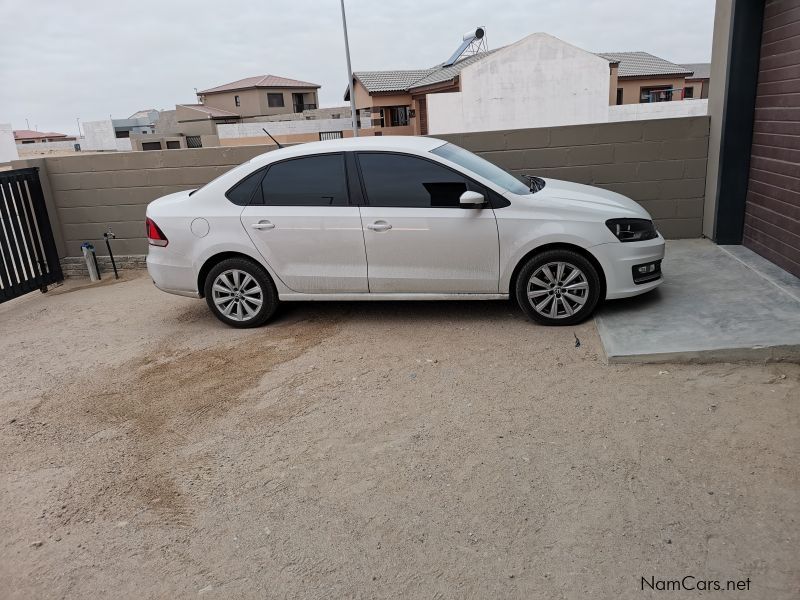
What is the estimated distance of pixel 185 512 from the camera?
352cm

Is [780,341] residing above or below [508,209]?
below

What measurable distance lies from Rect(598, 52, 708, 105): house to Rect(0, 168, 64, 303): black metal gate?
40510 mm

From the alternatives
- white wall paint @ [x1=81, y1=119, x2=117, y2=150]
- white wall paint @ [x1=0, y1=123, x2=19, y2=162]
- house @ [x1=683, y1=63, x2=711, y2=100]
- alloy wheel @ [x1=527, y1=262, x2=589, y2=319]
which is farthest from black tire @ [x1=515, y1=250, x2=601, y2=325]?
white wall paint @ [x1=81, y1=119, x2=117, y2=150]

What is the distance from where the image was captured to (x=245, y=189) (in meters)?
6.09

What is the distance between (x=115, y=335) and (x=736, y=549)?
19.3 ft

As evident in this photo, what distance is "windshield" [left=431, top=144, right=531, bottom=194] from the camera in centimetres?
586

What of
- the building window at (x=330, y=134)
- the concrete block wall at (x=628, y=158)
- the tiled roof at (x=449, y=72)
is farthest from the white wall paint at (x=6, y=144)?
the concrete block wall at (x=628, y=158)

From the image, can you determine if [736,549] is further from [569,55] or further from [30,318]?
[569,55]

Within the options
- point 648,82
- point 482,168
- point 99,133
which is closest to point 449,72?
point 648,82

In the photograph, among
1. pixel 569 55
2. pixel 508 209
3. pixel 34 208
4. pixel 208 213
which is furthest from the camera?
pixel 569 55

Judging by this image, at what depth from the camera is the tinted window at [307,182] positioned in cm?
594

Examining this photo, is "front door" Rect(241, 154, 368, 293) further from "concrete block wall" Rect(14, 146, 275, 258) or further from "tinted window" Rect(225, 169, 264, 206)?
"concrete block wall" Rect(14, 146, 275, 258)

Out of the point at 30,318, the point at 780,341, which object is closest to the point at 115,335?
the point at 30,318

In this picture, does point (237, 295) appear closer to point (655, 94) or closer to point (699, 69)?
point (655, 94)
